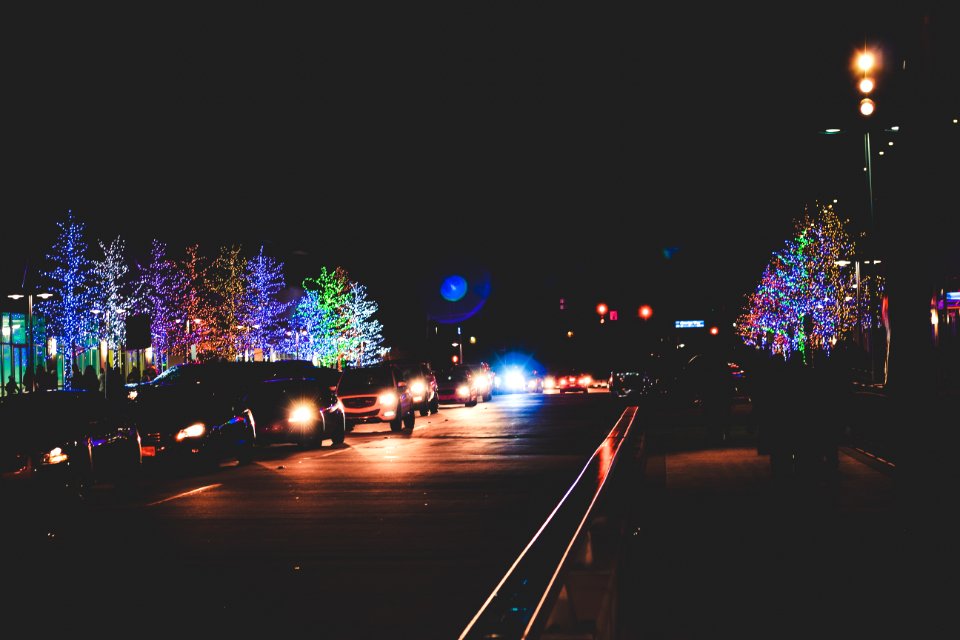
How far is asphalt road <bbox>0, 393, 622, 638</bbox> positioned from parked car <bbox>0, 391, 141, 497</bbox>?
0.38m

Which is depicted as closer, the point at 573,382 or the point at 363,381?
the point at 363,381

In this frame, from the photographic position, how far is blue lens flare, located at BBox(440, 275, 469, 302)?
12543 cm

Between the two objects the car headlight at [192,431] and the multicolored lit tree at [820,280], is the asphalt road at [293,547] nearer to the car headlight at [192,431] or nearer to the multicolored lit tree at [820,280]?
the car headlight at [192,431]

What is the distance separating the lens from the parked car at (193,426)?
22953mm

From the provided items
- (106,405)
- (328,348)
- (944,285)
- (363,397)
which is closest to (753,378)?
(106,405)

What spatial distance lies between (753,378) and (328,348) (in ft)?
211

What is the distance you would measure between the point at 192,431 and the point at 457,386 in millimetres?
30327

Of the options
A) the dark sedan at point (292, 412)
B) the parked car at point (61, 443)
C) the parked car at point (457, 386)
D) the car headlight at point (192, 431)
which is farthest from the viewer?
the parked car at point (457, 386)

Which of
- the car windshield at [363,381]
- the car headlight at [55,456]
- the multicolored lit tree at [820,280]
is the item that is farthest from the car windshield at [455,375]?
the car headlight at [55,456]

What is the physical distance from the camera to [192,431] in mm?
23094

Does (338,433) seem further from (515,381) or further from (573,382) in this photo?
(515,381)

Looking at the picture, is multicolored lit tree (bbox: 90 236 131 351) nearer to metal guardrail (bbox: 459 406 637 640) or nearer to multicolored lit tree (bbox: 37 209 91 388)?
multicolored lit tree (bbox: 37 209 91 388)

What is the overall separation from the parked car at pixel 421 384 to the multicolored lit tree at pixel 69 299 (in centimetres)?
1439

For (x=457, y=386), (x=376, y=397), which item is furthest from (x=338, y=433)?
(x=457, y=386)
